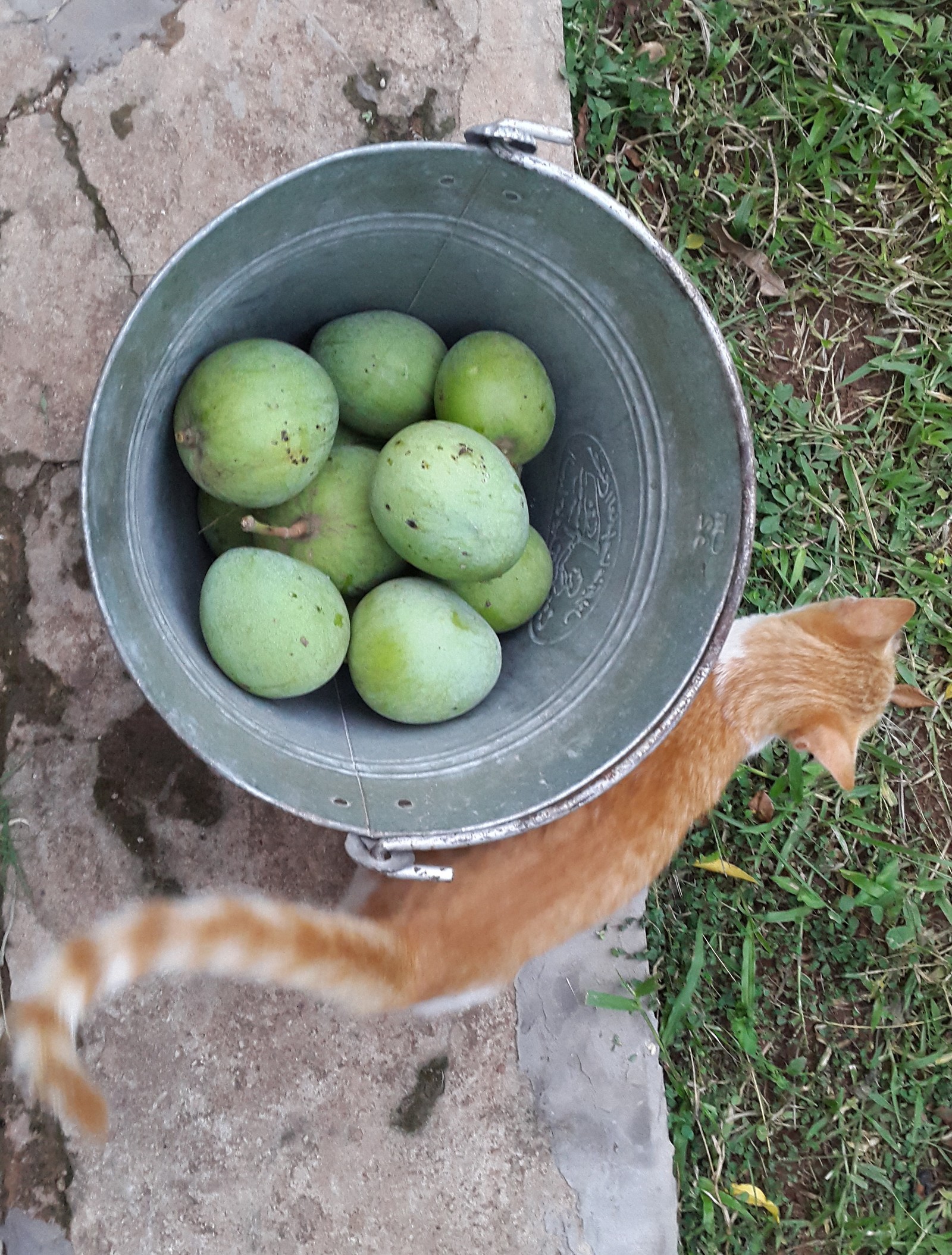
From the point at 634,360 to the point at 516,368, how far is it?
0.21 m

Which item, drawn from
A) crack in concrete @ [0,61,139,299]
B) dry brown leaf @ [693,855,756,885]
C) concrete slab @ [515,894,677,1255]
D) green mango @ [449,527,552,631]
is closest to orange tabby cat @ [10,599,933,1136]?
concrete slab @ [515,894,677,1255]

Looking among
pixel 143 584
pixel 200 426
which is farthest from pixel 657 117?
pixel 143 584

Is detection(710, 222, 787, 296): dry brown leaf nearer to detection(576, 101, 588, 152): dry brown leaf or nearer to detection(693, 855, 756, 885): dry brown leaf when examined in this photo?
detection(576, 101, 588, 152): dry brown leaf

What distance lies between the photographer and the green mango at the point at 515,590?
5.76ft

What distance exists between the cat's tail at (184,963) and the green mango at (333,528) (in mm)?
741

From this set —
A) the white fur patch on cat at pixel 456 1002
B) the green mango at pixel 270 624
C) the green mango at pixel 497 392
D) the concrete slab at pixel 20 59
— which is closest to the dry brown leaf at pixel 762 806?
the white fur patch on cat at pixel 456 1002

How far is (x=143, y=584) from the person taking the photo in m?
1.52

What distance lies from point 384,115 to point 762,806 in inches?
75.5

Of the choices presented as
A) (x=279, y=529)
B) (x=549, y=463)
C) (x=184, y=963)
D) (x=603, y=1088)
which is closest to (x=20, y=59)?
(x=279, y=529)

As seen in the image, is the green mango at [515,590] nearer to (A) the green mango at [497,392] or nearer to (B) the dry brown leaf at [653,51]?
(A) the green mango at [497,392]

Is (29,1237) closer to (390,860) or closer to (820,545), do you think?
(390,860)

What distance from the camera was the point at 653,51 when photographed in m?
2.53

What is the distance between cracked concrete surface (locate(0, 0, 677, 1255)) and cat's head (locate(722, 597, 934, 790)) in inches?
38.2

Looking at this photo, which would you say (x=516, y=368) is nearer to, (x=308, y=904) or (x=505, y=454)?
(x=505, y=454)
